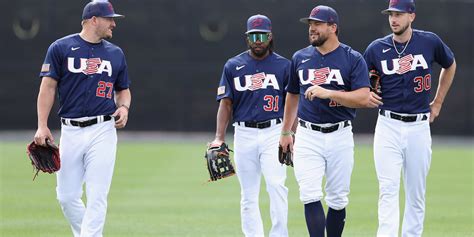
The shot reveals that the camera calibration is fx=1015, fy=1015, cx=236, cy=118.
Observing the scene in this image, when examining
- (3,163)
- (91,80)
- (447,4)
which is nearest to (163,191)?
(3,163)

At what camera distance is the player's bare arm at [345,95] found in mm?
8758

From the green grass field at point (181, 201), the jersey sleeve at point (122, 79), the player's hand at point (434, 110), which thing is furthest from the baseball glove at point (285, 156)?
the green grass field at point (181, 201)

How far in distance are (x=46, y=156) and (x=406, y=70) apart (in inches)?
137

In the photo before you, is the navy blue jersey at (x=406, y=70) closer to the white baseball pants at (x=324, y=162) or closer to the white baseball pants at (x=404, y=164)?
the white baseball pants at (x=404, y=164)

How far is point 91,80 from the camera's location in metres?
9.24

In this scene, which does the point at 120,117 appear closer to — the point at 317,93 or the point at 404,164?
the point at 317,93

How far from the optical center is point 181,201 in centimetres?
1509

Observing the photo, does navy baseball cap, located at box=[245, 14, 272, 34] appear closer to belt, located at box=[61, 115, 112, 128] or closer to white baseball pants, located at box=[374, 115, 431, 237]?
white baseball pants, located at box=[374, 115, 431, 237]

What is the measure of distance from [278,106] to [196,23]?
19526mm

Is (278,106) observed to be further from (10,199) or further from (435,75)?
(435,75)

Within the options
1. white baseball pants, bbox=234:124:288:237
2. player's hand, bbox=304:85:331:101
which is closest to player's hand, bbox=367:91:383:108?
player's hand, bbox=304:85:331:101

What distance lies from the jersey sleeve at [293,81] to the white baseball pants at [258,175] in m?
0.72

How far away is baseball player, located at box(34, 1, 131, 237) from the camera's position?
9.10m

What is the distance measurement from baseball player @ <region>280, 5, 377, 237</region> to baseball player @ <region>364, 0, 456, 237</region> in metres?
0.44
